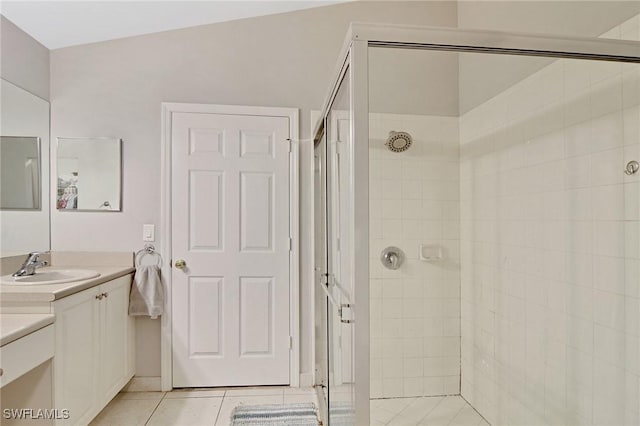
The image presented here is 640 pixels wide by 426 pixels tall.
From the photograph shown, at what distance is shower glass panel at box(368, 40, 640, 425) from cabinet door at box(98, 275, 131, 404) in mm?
1597

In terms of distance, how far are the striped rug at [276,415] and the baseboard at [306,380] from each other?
0.86 ft

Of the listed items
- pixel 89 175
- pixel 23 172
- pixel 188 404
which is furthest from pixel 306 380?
pixel 23 172

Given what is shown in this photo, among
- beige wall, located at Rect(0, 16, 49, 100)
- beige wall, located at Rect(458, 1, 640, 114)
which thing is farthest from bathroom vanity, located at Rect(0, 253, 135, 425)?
beige wall, located at Rect(458, 1, 640, 114)

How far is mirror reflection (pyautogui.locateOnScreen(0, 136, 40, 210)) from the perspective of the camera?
2.16 meters

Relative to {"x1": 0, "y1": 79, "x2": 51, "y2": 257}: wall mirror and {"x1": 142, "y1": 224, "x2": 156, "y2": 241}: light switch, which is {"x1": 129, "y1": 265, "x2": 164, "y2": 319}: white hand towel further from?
{"x1": 0, "y1": 79, "x2": 51, "y2": 257}: wall mirror

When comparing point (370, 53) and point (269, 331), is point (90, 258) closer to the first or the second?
point (269, 331)

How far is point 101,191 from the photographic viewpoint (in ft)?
8.42

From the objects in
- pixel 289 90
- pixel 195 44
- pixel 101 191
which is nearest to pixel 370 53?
A: pixel 289 90

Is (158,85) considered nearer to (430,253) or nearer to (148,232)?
(148,232)

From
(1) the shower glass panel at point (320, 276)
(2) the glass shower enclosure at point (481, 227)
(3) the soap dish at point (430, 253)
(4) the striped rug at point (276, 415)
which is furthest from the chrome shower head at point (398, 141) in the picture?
(4) the striped rug at point (276, 415)

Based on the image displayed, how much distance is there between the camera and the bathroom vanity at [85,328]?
65.4 inches

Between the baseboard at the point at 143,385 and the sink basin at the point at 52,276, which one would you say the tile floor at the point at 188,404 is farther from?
the sink basin at the point at 52,276

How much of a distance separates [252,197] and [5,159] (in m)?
1.48

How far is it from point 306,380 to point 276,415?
0.44m
